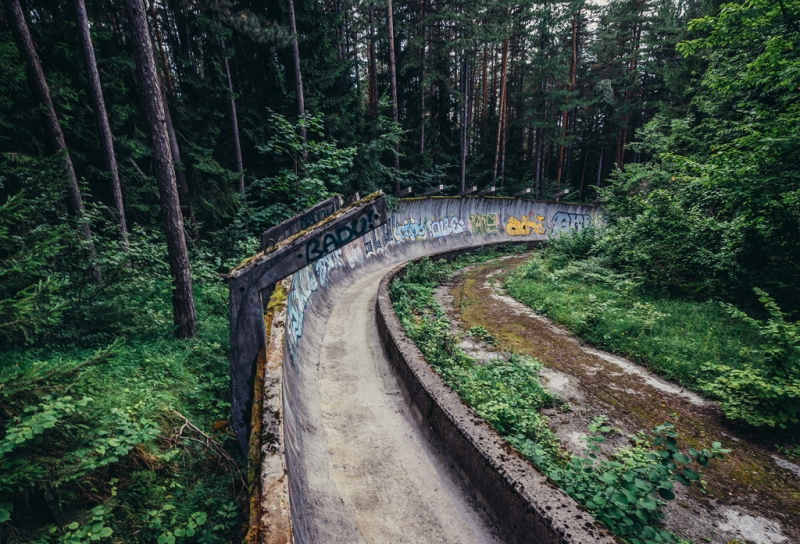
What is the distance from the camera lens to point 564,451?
4.33 meters

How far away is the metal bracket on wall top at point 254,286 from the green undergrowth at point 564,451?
2.83 m

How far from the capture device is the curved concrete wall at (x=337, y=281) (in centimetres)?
323

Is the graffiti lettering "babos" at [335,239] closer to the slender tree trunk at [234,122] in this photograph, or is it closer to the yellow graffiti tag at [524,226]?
the slender tree trunk at [234,122]

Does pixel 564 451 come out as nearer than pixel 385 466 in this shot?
No

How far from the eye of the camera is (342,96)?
16.2 meters

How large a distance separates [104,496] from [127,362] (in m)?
2.34

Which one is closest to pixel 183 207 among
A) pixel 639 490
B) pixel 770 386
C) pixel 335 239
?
pixel 335 239

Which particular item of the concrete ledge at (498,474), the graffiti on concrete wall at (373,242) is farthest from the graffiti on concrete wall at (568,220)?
the concrete ledge at (498,474)

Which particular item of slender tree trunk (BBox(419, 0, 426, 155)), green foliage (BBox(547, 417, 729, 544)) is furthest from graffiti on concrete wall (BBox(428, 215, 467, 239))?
green foliage (BBox(547, 417, 729, 544))

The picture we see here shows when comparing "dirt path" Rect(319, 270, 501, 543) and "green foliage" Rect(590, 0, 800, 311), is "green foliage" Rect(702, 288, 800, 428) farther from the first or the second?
"dirt path" Rect(319, 270, 501, 543)

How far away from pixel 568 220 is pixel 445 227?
1312 cm

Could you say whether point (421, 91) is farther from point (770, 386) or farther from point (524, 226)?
point (770, 386)

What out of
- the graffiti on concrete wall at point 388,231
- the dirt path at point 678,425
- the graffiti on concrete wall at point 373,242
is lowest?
the dirt path at point 678,425

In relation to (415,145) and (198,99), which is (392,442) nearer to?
(198,99)
